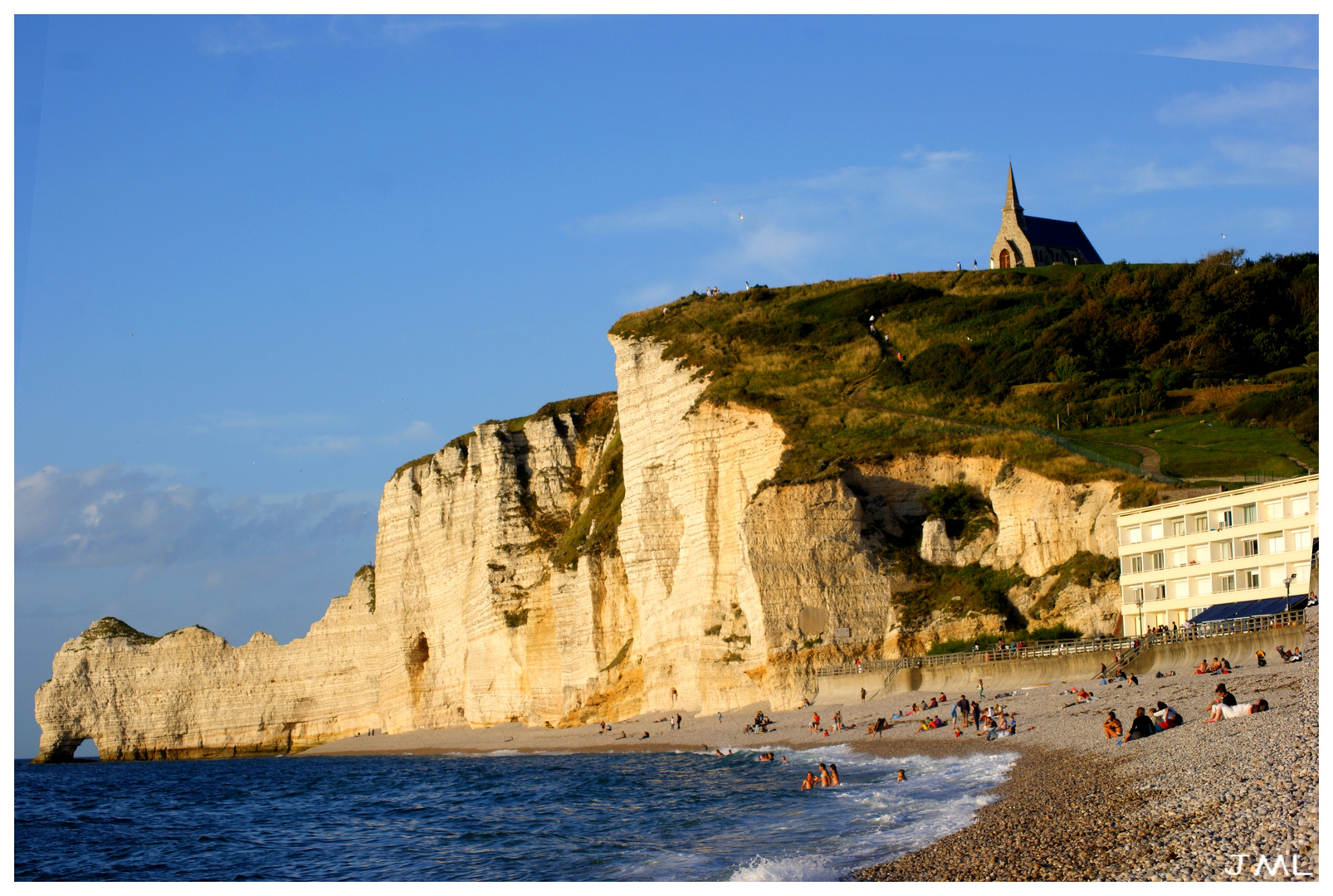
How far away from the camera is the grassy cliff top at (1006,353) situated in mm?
46719

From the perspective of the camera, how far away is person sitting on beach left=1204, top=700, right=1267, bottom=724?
2083 cm

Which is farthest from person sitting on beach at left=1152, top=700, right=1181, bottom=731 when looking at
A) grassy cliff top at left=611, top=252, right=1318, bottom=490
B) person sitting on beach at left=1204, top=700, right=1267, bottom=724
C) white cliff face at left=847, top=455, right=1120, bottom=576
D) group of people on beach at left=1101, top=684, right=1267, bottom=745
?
grassy cliff top at left=611, top=252, right=1318, bottom=490

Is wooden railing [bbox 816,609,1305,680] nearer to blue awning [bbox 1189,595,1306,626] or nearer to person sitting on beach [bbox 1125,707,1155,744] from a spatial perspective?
blue awning [bbox 1189,595,1306,626]

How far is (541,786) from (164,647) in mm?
54945

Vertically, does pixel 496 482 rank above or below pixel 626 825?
above

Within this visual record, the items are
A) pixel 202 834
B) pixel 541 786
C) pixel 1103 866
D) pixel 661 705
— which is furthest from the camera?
pixel 661 705

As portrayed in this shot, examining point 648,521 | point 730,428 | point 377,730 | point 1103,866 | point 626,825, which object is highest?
point 730,428

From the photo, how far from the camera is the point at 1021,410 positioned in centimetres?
5156

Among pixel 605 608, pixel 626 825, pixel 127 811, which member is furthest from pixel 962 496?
pixel 127 811

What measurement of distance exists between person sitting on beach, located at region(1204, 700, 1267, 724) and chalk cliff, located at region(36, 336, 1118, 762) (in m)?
16.9

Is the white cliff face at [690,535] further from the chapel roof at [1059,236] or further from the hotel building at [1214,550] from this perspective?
the chapel roof at [1059,236]

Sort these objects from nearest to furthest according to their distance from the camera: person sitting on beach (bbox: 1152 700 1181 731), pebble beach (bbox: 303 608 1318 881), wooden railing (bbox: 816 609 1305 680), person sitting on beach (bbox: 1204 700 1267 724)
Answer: pebble beach (bbox: 303 608 1318 881)
person sitting on beach (bbox: 1204 700 1267 724)
person sitting on beach (bbox: 1152 700 1181 731)
wooden railing (bbox: 816 609 1305 680)

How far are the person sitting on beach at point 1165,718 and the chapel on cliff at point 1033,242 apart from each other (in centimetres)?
6527

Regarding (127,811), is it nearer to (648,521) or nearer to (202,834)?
(202,834)
